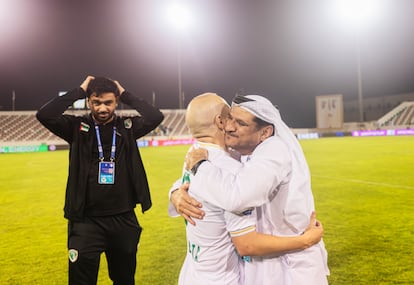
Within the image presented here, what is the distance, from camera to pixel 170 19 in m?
40.1

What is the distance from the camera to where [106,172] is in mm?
3352

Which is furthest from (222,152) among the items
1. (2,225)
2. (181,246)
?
(2,225)

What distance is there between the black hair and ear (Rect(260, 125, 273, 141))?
1792mm

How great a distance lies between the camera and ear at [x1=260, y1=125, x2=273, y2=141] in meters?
2.00

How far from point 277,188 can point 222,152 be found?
347mm

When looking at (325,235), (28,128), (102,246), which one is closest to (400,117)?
(28,128)

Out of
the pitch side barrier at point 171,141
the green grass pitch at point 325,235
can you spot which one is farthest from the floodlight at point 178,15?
the green grass pitch at point 325,235

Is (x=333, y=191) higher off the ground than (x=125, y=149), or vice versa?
(x=125, y=149)

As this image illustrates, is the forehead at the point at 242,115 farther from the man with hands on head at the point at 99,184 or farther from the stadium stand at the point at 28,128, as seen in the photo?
the stadium stand at the point at 28,128

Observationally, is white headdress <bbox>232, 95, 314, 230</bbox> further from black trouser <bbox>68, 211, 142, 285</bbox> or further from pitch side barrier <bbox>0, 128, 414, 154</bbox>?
pitch side barrier <bbox>0, 128, 414, 154</bbox>

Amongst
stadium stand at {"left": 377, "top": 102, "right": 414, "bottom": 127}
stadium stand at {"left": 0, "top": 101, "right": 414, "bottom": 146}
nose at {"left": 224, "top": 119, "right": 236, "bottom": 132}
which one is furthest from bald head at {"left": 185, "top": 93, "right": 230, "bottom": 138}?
stadium stand at {"left": 377, "top": 102, "right": 414, "bottom": 127}

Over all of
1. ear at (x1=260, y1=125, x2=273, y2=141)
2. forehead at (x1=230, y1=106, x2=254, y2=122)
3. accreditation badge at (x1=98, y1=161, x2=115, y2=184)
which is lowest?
accreditation badge at (x1=98, y1=161, x2=115, y2=184)

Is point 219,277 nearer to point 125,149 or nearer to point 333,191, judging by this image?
point 125,149

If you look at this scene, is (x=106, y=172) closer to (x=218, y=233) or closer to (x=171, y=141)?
(x=218, y=233)
